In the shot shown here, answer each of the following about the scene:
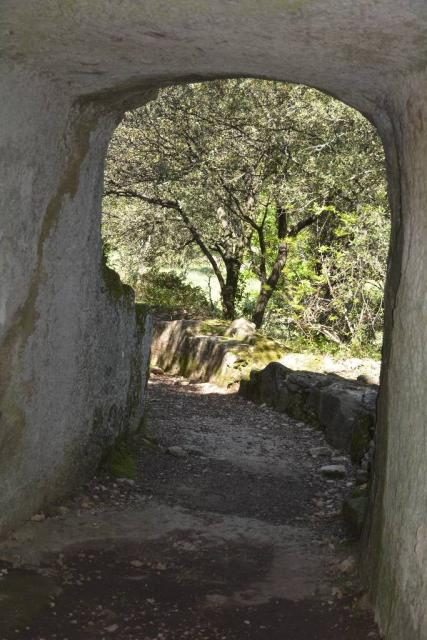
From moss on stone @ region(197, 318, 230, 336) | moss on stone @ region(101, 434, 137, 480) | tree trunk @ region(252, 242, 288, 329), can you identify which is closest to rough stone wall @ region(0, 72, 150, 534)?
moss on stone @ region(101, 434, 137, 480)

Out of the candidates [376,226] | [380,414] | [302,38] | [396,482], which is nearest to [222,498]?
[380,414]

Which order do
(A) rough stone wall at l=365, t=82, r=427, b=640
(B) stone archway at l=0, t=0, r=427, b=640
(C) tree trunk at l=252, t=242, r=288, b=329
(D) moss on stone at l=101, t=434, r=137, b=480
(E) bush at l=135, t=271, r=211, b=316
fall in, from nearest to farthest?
(B) stone archway at l=0, t=0, r=427, b=640
(A) rough stone wall at l=365, t=82, r=427, b=640
(D) moss on stone at l=101, t=434, r=137, b=480
(C) tree trunk at l=252, t=242, r=288, b=329
(E) bush at l=135, t=271, r=211, b=316

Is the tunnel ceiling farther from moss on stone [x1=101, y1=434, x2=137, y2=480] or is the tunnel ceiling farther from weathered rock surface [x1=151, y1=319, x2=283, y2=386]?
weathered rock surface [x1=151, y1=319, x2=283, y2=386]

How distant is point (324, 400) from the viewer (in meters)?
9.37

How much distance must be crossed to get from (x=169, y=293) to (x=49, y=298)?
1509 centimetres

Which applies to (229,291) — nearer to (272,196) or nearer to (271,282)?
(271,282)

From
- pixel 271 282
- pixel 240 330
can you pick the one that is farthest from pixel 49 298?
pixel 271 282

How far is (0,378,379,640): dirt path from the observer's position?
3.79m

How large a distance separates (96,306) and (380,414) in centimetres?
248

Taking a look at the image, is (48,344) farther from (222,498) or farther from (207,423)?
(207,423)

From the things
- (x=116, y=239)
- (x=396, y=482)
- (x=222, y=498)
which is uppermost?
(x=116, y=239)

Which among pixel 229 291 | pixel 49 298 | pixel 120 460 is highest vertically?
pixel 229 291

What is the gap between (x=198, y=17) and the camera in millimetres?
3135

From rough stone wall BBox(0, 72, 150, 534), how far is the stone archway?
14 millimetres
